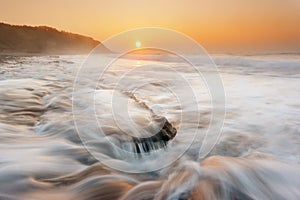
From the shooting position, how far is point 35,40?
63.5 metres

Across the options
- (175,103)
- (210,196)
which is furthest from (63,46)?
(210,196)

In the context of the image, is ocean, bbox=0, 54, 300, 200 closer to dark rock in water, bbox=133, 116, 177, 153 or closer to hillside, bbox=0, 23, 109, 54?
dark rock in water, bbox=133, 116, 177, 153

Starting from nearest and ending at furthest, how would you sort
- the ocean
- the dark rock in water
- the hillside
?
1. the ocean
2. the dark rock in water
3. the hillside

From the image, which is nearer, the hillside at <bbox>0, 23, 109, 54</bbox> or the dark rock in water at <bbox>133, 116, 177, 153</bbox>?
the dark rock in water at <bbox>133, 116, 177, 153</bbox>

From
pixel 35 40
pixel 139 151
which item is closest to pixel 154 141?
pixel 139 151

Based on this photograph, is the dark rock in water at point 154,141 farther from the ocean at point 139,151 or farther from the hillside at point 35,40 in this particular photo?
the hillside at point 35,40

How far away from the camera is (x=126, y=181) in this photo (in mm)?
2951

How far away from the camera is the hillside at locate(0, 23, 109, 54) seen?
176ft

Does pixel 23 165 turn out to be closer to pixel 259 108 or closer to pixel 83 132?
pixel 83 132

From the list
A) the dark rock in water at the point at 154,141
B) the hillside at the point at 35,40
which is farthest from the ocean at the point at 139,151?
the hillside at the point at 35,40

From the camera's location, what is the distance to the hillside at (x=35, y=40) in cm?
5366

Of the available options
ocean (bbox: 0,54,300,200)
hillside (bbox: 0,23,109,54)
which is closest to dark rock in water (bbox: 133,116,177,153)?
ocean (bbox: 0,54,300,200)

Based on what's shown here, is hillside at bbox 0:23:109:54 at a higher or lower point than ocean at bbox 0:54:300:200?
higher

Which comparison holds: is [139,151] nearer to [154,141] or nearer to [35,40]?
[154,141]
